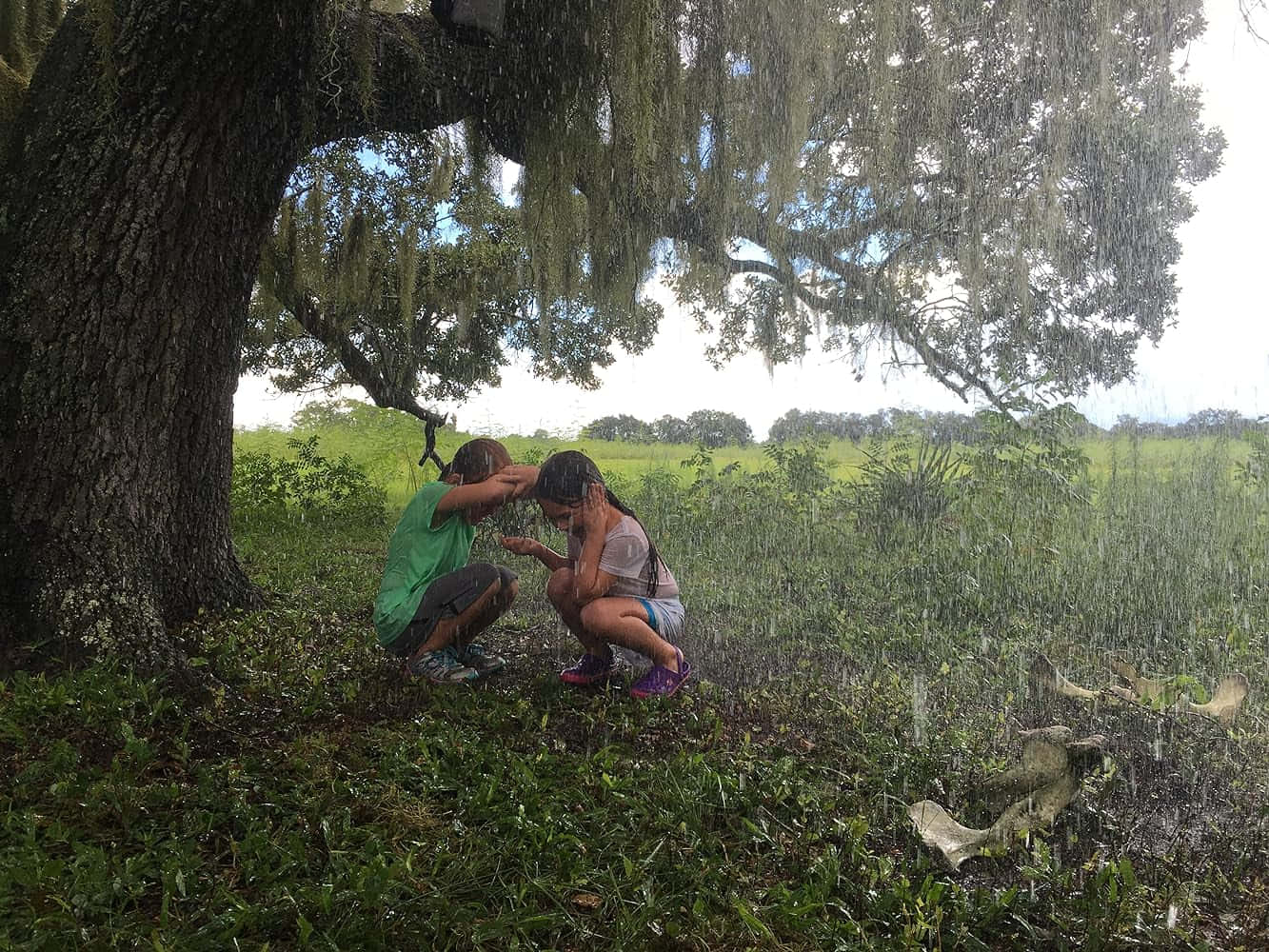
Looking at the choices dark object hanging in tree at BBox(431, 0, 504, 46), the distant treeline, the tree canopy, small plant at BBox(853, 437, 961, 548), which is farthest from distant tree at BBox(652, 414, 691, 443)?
dark object hanging in tree at BBox(431, 0, 504, 46)

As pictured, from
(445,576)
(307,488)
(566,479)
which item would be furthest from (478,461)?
(307,488)

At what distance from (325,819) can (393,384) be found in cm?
449

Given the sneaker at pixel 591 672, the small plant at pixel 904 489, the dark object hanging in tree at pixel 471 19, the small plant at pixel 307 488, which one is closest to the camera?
the sneaker at pixel 591 672

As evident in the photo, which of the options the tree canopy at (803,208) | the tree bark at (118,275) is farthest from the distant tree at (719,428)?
the tree bark at (118,275)

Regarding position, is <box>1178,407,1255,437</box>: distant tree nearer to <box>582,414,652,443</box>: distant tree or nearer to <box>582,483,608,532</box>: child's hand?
<box>582,414,652,443</box>: distant tree

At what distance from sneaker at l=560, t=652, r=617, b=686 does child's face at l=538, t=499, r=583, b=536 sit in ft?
1.78

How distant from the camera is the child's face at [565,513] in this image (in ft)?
8.83

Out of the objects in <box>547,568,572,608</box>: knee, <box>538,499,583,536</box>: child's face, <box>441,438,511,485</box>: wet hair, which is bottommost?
<box>547,568,572,608</box>: knee

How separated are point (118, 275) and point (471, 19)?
1781 millimetres

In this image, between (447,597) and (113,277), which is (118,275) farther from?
(447,597)

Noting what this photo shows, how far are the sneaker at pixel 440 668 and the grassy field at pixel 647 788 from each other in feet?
0.27

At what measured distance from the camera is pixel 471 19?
338 centimetres

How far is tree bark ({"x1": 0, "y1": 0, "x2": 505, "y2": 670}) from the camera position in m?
2.73

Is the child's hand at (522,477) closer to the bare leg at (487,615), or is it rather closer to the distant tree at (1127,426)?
the bare leg at (487,615)
